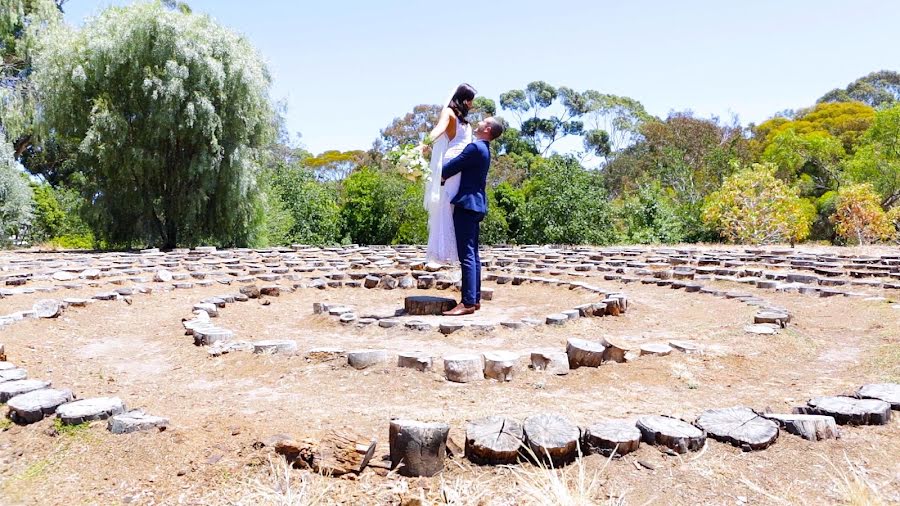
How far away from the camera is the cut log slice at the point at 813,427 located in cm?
395

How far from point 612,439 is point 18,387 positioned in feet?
13.0

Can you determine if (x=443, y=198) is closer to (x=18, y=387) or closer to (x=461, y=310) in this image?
(x=461, y=310)

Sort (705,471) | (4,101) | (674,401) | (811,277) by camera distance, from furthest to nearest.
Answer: (4,101) < (811,277) < (674,401) < (705,471)

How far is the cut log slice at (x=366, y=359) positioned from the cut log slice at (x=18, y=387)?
2169mm

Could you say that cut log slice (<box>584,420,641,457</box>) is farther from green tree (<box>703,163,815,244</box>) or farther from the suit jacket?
green tree (<box>703,163,815,244</box>)

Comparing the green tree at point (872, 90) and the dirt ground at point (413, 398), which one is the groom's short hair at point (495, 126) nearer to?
the dirt ground at point (413, 398)

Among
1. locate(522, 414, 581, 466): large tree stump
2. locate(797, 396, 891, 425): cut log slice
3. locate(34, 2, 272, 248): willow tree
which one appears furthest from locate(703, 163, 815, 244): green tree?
locate(522, 414, 581, 466): large tree stump

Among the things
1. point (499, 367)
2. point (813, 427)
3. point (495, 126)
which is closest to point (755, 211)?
point (495, 126)

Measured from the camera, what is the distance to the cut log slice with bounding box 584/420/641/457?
3721 mm

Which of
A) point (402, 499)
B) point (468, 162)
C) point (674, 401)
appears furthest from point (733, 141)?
point (402, 499)

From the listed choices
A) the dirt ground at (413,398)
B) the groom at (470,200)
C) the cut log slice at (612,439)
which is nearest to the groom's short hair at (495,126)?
the groom at (470,200)

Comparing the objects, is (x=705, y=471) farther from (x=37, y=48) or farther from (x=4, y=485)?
(x=37, y=48)

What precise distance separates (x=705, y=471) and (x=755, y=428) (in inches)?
22.8

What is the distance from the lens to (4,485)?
362 cm
